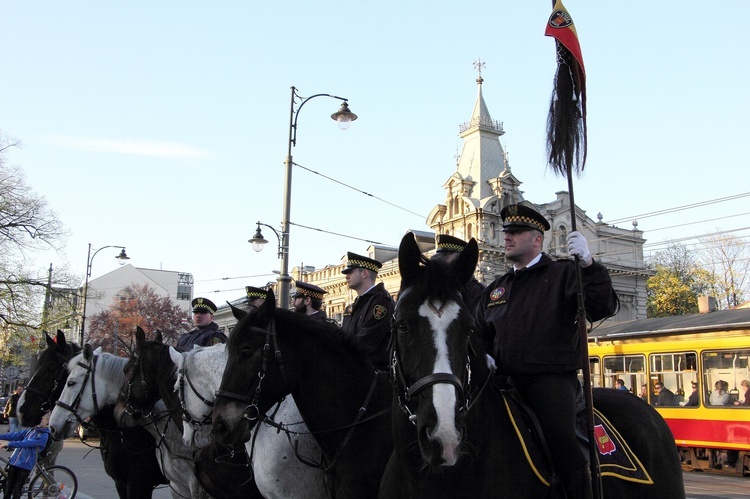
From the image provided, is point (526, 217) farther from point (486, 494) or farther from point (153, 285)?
point (153, 285)

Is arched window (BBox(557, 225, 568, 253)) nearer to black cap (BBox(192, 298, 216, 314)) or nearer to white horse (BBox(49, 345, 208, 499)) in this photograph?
black cap (BBox(192, 298, 216, 314))

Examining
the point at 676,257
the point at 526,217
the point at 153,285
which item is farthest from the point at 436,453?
the point at 153,285

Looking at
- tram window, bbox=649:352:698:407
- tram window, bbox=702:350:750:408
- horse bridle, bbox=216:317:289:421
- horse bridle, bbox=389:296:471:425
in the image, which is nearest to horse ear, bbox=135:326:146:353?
horse bridle, bbox=216:317:289:421

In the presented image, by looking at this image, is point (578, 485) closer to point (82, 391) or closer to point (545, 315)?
point (545, 315)

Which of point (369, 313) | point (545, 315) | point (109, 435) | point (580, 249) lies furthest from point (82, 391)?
point (580, 249)

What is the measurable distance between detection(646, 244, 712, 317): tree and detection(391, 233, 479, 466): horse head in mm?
55197

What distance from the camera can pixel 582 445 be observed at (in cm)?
422

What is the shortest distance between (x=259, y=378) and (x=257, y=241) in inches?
650

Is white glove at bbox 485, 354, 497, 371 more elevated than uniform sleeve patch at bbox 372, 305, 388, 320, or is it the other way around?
uniform sleeve patch at bbox 372, 305, 388, 320

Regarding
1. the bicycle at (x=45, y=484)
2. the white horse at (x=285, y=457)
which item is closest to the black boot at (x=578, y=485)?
the white horse at (x=285, y=457)

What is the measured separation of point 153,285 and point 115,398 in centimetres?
8196

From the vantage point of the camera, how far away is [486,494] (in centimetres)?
363

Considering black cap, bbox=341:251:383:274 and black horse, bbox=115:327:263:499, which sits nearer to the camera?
black cap, bbox=341:251:383:274

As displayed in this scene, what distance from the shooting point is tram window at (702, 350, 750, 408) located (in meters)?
19.0
